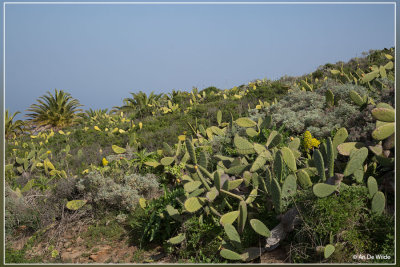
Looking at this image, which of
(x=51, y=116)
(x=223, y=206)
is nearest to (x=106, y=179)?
(x=223, y=206)

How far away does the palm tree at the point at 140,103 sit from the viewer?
47.4ft

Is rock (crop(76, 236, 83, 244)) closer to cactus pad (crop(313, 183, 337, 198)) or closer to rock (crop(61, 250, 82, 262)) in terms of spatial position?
rock (crop(61, 250, 82, 262))

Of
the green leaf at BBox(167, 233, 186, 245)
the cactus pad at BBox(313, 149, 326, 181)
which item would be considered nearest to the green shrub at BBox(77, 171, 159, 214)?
the green leaf at BBox(167, 233, 186, 245)

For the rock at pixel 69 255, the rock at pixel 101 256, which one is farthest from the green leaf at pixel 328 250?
the rock at pixel 69 255

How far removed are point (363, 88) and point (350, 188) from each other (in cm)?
364

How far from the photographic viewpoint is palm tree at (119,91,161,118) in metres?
14.4

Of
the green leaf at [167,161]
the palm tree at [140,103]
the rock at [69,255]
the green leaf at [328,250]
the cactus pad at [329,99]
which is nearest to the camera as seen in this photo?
the green leaf at [328,250]

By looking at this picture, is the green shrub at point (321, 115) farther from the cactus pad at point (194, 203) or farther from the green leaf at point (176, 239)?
the green leaf at point (176, 239)

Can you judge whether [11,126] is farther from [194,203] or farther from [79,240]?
[194,203]

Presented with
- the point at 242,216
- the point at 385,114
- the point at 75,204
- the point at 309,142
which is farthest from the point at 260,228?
the point at 75,204

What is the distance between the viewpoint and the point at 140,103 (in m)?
16.3

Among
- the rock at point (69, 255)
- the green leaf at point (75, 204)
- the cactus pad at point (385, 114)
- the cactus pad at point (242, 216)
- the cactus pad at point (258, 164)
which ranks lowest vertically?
the rock at point (69, 255)

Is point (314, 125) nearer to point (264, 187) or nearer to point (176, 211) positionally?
point (264, 187)

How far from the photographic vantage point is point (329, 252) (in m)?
3.62
